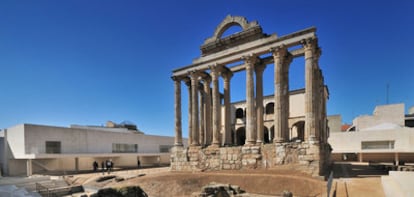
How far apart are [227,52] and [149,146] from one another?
26.8 meters

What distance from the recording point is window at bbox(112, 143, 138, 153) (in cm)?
3546

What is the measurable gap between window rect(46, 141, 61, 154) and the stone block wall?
1629 centimetres

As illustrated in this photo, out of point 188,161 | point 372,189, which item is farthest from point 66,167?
point 372,189

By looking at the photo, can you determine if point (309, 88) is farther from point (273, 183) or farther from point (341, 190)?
point (341, 190)

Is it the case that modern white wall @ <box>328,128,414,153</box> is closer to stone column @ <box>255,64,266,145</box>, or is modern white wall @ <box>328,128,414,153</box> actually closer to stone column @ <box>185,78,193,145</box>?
stone column @ <box>255,64,266,145</box>

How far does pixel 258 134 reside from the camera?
64.6 ft

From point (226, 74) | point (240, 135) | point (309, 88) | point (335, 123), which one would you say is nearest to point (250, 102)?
point (309, 88)

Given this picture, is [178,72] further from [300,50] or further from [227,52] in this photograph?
[300,50]

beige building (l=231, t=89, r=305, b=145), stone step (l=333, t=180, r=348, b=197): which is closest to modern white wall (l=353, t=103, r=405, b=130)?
beige building (l=231, t=89, r=305, b=145)

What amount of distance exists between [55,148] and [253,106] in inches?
1006

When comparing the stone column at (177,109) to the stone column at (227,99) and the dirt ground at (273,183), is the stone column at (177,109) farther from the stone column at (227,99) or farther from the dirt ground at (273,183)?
the dirt ground at (273,183)

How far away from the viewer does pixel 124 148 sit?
3672 cm

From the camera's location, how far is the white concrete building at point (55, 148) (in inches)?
1018

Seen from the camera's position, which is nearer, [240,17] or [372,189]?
[372,189]
